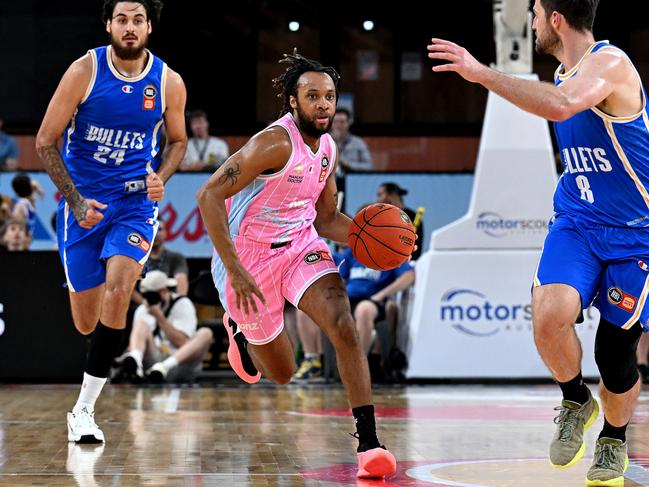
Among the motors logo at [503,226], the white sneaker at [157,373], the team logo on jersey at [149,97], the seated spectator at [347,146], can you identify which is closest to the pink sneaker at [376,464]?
the team logo on jersey at [149,97]

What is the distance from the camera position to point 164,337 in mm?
11141

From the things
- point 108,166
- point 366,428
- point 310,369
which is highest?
point 108,166

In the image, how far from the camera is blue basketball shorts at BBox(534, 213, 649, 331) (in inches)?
190

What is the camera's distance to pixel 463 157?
625 inches

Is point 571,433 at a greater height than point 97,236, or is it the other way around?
point 97,236

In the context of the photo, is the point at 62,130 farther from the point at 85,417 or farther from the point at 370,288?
the point at 370,288

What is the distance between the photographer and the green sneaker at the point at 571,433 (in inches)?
191

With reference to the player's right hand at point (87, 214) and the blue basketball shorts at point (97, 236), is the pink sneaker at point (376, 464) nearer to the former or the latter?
the blue basketball shorts at point (97, 236)

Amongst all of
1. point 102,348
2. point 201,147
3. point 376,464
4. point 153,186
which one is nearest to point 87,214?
point 153,186

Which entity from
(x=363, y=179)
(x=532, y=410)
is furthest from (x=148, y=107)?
(x=363, y=179)

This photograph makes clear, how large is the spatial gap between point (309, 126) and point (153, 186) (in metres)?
1.34

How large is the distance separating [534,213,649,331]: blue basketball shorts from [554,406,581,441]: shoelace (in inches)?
16.7

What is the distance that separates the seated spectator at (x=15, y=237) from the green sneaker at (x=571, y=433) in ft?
25.9

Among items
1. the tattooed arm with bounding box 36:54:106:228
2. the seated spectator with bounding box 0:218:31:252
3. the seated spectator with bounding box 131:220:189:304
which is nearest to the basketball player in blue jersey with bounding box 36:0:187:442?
the tattooed arm with bounding box 36:54:106:228
